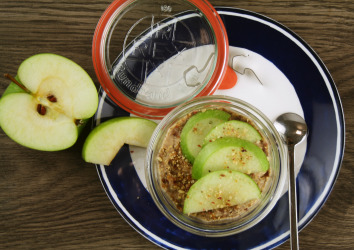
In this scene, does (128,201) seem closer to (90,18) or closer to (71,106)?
(71,106)

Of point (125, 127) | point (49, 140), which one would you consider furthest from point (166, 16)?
point (49, 140)

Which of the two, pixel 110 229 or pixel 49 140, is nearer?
pixel 49 140

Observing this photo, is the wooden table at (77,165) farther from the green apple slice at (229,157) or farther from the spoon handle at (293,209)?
the green apple slice at (229,157)

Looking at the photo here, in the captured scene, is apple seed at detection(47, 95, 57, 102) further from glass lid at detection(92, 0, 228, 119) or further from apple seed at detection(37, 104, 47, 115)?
glass lid at detection(92, 0, 228, 119)

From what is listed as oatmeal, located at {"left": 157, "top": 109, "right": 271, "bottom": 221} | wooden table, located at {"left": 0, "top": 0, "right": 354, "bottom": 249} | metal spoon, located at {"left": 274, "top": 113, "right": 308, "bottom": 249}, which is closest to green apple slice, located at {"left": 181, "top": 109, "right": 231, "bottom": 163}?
oatmeal, located at {"left": 157, "top": 109, "right": 271, "bottom": 221}

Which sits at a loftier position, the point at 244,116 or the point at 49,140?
the point at 244,116

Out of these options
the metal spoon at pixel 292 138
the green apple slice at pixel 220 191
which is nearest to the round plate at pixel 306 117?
the metal spoon at pixel 292 138
